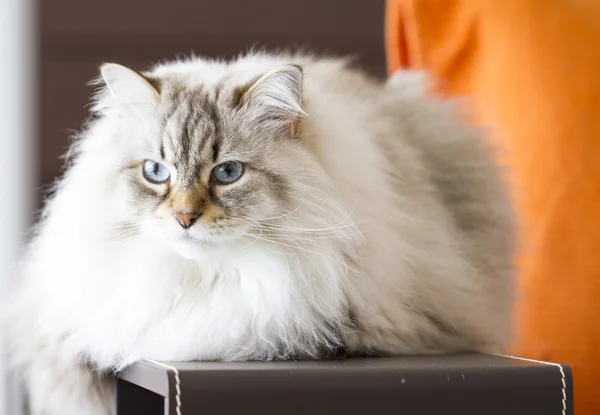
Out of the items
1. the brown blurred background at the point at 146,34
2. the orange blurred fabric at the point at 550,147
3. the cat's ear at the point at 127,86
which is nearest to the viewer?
the cat's ear at the point at 127,86

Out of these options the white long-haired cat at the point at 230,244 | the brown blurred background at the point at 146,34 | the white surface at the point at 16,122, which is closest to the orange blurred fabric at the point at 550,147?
the white long-haired cat at the point at 230,244

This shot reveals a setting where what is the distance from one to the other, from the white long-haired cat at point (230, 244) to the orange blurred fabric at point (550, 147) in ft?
1.40

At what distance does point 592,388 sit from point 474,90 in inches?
32.9

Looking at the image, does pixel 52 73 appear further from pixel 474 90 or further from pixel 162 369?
pixel 162 369


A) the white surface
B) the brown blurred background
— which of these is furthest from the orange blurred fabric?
the white surface

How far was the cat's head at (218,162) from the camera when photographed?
4.07 feet

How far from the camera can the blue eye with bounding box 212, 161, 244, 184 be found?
4.17 ft

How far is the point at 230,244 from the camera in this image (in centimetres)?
126

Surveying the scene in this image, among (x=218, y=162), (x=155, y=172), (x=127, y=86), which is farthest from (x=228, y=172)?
(x=127, y=86)

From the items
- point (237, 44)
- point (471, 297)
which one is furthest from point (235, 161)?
point (237, 44)

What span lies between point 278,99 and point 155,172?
0.79ft

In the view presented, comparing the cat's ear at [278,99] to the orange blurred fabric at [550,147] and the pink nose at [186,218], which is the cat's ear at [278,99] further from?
the orange blurred fabric at [550,147]

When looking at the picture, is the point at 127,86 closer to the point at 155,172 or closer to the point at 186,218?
the point at 155,172

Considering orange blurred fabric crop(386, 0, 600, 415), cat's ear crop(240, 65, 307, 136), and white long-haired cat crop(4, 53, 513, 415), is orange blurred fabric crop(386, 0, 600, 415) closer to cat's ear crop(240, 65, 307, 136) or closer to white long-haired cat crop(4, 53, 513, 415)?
white long-haired cat crop(4, 53, 513, 415)
